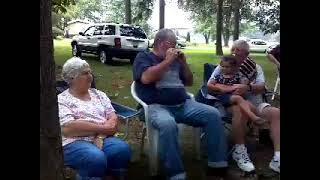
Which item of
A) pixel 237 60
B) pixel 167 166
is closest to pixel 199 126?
pixel 167 166

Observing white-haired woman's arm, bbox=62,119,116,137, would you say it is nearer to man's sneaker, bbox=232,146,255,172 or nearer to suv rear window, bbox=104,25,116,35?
man's sneaker, bbox=232,146,255,172

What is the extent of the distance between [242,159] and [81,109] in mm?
1308

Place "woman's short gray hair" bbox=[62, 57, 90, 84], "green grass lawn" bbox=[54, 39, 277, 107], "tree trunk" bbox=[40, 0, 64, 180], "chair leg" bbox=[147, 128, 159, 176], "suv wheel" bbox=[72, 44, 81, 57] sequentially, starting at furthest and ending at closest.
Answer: "suv wheel" bbox=[72, 44, 81, 57]
"green grass lawn" bbox=[54, 39, 277, 107]
"chair leg" bbox=[147, 128, 159, 176]
"woman's short gray hair" bbox=[62, 57, 90, 84]
"tree trunk" bbox=[40, 0, 64, 180]

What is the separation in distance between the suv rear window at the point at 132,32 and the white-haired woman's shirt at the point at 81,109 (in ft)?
36.7

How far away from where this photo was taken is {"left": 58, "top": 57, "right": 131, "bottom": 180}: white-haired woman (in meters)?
2.91

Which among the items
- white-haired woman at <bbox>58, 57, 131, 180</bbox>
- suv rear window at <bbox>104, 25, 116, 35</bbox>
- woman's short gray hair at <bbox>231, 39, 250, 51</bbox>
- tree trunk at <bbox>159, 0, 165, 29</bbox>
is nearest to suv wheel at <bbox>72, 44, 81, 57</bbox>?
suv rear window at <bbox>104, 25, 116, 35</bbox>

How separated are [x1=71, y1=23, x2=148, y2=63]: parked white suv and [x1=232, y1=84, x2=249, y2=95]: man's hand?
9.92 meters
